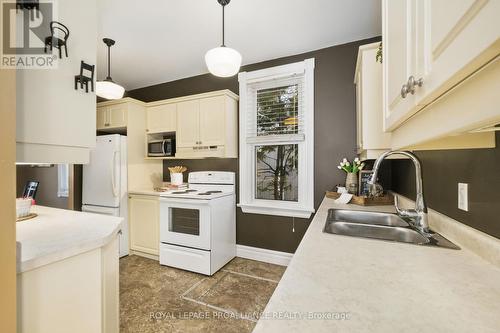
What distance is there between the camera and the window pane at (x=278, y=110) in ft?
9.13

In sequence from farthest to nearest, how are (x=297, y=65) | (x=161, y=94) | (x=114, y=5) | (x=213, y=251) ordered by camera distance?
(x=161, y=94) → (x=297, y=65) → (x=213, y=251) → (x=114, y=5)

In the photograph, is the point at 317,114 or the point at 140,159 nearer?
the point at 317,114

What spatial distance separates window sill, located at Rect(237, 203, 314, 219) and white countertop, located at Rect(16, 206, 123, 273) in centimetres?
176

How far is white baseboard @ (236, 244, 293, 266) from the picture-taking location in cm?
274

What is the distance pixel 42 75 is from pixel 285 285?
120 cm

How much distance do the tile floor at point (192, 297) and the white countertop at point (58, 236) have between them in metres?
0.97

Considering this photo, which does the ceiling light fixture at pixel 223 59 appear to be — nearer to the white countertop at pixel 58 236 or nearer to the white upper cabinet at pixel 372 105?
the white upper cabinet at pixel 372 105

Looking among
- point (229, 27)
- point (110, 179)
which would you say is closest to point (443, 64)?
point (229, 27)

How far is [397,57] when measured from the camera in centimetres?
78

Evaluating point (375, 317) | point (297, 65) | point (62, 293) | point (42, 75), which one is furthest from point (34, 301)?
point (297, 65)

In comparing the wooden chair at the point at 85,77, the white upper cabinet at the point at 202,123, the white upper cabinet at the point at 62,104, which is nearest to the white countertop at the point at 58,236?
the white upper cabinet at the point at 62,104

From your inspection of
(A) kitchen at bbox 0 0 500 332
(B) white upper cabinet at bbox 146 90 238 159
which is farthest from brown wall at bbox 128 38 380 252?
(B) white upper cabinet at bbox 146 90 238 159

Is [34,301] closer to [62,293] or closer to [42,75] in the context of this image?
[62,293]

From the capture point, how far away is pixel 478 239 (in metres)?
0.82
